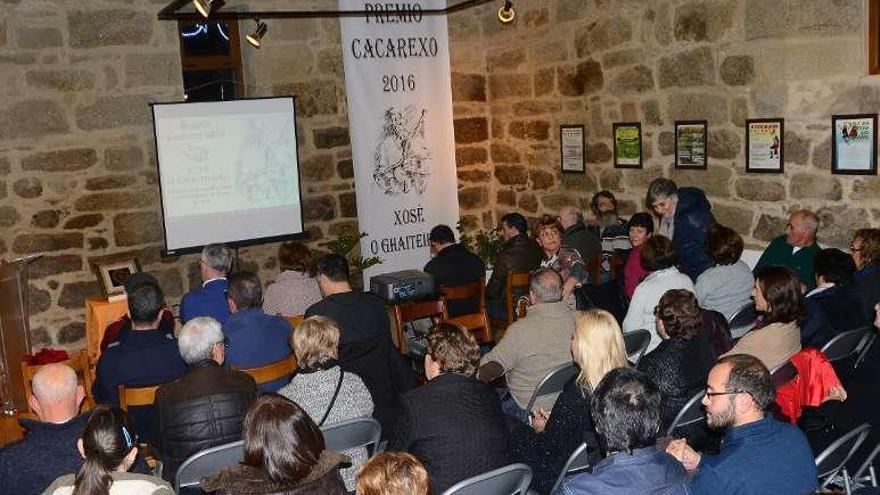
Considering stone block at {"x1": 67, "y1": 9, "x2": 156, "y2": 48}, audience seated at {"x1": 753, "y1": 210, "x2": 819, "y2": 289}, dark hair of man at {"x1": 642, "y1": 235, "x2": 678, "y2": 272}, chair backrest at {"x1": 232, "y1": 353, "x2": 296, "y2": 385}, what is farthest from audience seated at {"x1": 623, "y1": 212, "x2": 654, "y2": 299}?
stone block at {"x1": 67, "y1": 9, "x2": 156, "y2": 48}

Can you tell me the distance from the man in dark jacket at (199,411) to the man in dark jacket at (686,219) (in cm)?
371

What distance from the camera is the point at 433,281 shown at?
21.6ft

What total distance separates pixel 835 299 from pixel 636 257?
1.62m

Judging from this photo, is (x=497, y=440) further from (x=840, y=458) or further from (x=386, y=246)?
(x=386, y=246)

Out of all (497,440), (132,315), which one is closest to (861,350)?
(497,440)

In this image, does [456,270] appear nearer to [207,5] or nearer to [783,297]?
[207,5]

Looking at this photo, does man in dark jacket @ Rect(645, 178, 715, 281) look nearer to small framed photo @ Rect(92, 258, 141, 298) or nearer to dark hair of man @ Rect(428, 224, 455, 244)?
dark hair of man @ Rect(428, 224, 455, 244)

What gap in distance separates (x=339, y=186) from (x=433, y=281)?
2623mm

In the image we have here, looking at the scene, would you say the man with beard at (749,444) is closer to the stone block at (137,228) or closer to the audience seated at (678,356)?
the audience seated at (678,356)

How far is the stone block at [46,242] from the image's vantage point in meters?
7.38

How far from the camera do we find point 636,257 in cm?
641

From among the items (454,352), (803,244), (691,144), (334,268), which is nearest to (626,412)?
(454,352)

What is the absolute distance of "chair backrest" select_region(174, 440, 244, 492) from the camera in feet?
11.6

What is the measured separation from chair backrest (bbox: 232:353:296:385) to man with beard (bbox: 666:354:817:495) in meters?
2.14
